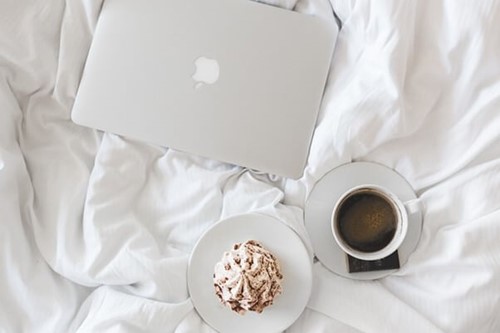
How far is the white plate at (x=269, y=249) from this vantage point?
91cm

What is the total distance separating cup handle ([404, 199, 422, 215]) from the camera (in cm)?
91

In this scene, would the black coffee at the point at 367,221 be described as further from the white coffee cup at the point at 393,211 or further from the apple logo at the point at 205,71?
the apple logo at the point at 205,71

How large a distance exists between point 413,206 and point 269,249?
Result: 0.21m

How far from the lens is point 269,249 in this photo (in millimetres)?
932

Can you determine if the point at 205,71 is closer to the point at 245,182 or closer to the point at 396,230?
the point at 245,182

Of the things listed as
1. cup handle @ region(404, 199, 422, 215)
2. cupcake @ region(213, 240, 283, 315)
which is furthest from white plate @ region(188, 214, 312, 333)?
cup handle @ region(404, 199, 422, 215)

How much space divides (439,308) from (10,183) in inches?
24.8

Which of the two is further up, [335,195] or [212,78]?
[212,78]

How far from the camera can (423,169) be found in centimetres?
92

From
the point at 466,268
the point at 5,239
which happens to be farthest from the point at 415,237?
the point at 5,239

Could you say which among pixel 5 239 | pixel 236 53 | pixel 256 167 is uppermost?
pixel 236 53

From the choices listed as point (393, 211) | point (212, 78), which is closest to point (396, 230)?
point (393, 211)

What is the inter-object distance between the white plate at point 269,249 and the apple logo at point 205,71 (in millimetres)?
201

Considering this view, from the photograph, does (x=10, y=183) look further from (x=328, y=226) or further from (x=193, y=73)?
(x=328, y=226)
